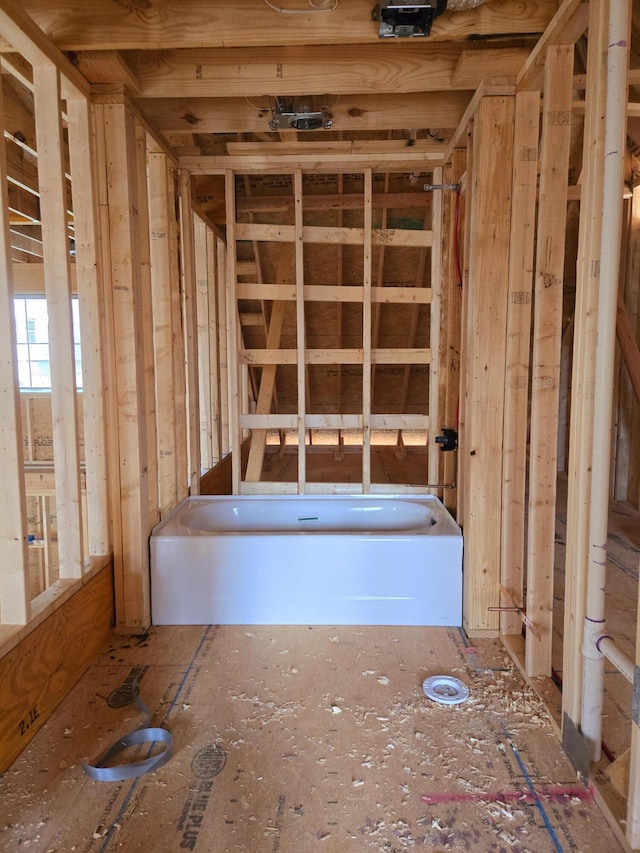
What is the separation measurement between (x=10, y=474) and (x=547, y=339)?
186 cm

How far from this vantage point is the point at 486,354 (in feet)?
6.87

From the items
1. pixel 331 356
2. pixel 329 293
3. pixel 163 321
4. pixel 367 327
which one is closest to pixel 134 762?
pixel 163 321

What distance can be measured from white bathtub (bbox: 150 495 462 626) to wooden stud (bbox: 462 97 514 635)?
0.12 m

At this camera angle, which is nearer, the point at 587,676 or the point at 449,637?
the point at 587,676

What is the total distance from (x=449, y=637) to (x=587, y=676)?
84cm

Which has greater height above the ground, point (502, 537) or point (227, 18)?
point (227, 18)

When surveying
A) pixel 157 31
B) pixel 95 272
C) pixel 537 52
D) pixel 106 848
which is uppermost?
pixel 157 31

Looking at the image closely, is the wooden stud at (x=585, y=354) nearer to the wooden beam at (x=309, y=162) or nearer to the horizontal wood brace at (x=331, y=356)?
the wooden beam at (x=309, y=162)

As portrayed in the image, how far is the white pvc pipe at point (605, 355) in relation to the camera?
1.25 metres

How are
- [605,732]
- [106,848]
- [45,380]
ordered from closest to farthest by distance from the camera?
[106,848]
[605,732]
[45,380]

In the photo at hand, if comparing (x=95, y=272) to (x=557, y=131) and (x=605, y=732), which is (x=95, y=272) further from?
(x=605, y=732)

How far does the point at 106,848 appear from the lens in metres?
1.22

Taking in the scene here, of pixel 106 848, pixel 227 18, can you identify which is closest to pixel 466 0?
pixel 227 18

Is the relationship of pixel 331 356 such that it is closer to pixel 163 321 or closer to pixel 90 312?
pixel 163 321
